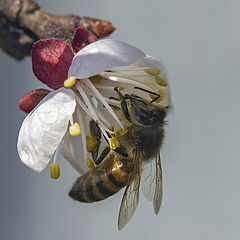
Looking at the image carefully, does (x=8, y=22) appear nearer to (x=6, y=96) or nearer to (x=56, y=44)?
(x=56, y=44)

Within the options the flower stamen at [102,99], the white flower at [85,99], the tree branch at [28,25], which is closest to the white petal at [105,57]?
the white flower at [85,99]

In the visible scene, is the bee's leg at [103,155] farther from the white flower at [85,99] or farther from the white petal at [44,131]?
the white petal at [44,131]

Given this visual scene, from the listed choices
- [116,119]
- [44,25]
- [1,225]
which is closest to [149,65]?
[116,119]

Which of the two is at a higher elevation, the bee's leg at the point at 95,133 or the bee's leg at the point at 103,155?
the bee's leg at the point at 95,133

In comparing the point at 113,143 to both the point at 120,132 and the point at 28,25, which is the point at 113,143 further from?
the point at 28,25

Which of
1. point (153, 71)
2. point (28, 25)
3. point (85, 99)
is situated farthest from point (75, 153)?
point (28, 25)

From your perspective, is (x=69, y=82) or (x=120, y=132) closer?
(x=69, y=82)
